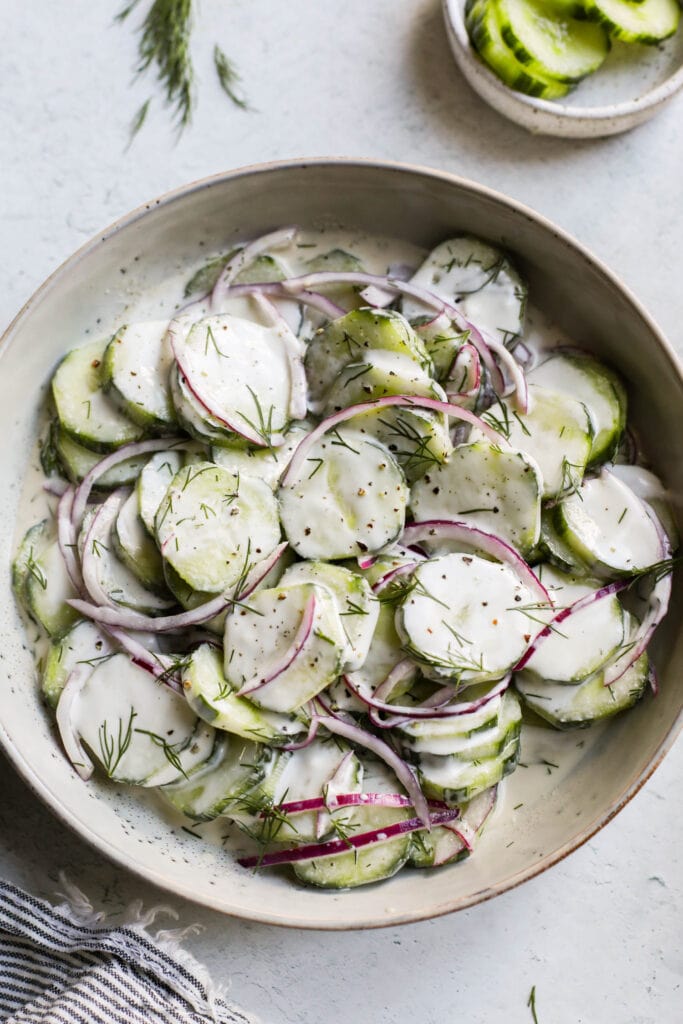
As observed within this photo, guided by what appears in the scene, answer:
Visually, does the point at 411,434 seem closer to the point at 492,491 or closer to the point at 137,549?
the point at 492,491

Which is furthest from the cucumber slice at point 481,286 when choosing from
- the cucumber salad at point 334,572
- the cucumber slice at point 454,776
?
the cucumber slice at point 454,776

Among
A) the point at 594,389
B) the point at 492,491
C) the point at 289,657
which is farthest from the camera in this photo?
the point at 594,389

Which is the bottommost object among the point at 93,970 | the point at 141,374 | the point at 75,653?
the point at 93,970

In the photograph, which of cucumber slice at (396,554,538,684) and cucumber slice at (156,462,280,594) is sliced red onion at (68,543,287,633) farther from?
cucumber slice at (396,554,538,684)

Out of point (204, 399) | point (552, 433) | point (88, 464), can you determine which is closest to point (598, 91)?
point (552, 433)

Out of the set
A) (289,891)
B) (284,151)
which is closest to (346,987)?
(289,891)

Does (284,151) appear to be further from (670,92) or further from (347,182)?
(670,92)

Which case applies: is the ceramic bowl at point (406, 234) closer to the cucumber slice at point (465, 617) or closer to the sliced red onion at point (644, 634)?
the sliced red onion at point (644, 634)

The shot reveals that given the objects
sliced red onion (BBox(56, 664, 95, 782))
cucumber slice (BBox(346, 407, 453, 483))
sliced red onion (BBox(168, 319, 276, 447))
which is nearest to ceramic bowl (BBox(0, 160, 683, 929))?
sliced red onion (BBox(56, 664, 95, 782))
